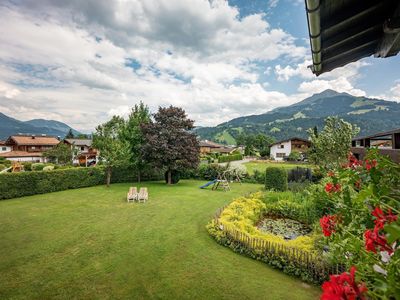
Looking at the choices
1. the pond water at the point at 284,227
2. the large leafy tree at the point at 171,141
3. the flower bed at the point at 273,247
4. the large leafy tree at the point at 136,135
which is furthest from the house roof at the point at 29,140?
the pond water at the point at 284,227

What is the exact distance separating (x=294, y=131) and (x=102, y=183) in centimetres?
17689

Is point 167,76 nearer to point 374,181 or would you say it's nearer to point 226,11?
point 226,11

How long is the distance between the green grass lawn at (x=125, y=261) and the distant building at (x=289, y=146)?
52.6 m

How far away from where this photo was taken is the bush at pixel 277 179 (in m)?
18.8

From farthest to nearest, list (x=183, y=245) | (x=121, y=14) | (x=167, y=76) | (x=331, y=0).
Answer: (x=167, y=76)
(x=121, y=14)
(x=183, y=245)
(x=331, y=0)

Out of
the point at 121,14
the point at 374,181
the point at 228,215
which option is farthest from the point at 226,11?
the point at 374,181

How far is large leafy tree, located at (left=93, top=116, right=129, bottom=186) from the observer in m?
21.4

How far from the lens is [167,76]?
25.7 meters

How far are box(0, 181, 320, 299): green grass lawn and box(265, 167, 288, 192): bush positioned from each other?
339 inches

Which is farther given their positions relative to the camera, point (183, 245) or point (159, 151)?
point (159, 151)

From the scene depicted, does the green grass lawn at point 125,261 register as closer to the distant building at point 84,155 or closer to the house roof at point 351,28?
the house roof at point 351,28

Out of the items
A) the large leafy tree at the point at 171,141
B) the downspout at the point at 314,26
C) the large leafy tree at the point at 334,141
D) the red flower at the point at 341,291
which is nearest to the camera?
the red flower at the point at 341,291

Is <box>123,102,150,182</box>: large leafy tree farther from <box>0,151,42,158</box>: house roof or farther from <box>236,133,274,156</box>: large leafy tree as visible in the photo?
<box>236,133,274,156</box>: large leafy tree

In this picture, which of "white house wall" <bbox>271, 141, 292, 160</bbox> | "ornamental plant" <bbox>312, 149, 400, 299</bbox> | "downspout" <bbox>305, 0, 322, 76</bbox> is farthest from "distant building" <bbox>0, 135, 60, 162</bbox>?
"ornamental plant" <bbox>312, 149, 400, 299</bbox>
